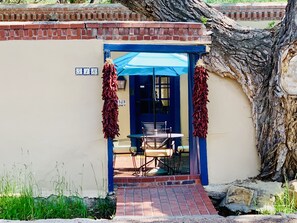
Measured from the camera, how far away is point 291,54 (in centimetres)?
739

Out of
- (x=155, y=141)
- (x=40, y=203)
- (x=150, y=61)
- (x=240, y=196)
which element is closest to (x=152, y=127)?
(x=155, y=141)

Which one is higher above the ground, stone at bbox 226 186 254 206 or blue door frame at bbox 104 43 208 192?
blue door frame at bbox 104 43 208 192

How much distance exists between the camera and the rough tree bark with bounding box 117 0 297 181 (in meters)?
7.47

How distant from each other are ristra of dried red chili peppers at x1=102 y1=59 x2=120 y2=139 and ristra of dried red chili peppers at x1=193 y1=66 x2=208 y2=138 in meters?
1.40

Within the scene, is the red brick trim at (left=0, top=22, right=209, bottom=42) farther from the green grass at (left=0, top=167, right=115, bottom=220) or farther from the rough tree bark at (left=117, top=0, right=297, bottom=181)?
the green grass at (left=0, top=167, right=115, bottom=220)

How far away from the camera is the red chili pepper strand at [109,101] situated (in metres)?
7.35

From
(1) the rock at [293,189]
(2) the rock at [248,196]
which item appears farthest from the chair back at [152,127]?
(1) the rock at [293,189]

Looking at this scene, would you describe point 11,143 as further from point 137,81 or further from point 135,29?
point 137,81

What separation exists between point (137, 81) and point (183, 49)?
13.5 feet

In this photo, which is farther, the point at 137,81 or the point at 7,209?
the point at 137,81

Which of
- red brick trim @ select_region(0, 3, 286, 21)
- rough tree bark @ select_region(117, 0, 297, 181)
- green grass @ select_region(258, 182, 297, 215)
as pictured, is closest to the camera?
green grass @ select_region(258, 182, 297, 215)

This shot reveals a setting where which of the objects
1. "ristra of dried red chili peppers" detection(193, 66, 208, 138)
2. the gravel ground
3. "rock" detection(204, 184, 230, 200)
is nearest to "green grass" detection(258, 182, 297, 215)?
the gravel ground

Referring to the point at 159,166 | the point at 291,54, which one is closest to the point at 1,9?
the point at 159,166

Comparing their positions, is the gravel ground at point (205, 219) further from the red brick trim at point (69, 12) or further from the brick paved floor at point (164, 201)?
the red brick trim at point (69, 12)
